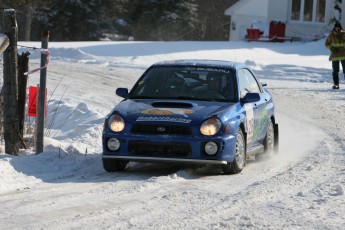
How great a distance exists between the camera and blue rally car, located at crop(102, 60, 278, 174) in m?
10.2

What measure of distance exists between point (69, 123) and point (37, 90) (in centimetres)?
446

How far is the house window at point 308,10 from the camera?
4231 centimetres

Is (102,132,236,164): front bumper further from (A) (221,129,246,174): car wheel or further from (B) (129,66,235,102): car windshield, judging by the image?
(B) (129,66,235,102): car windshield

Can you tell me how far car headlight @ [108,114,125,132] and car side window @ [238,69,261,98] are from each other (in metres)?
1.72

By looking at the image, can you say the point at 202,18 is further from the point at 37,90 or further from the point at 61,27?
the point at 37,90

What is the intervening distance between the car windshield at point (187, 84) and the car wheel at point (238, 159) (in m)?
0.63

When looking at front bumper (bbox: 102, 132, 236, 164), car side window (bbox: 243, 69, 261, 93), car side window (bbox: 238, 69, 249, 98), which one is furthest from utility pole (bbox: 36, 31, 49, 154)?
car side window (bbox: 243, 69, 261, 93)

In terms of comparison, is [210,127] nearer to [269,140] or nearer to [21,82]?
[269,140]

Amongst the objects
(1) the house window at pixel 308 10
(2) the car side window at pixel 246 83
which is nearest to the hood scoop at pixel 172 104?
(2) the car side window at pixel 246 83

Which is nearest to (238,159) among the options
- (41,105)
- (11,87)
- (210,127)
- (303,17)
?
(210,127)

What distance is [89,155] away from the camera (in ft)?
38.6

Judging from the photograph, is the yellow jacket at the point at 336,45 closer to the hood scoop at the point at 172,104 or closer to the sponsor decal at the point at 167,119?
the hood scoop at the point at 172,104

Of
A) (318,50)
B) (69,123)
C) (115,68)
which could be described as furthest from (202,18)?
(69,123)

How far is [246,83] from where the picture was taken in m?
11.9
